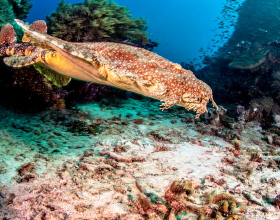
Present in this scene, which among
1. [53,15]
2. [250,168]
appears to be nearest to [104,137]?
[250,168]

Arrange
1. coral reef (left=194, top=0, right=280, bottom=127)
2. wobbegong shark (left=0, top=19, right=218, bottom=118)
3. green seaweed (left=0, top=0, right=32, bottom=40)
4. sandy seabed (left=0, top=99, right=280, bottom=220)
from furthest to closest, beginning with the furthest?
coral reef (left=194, top=0, right=280, bottom=127), green seaweed (left=0, top=0, right=32, bottom=40), sandy seabed (left=0, top=99, right=280, bottom=220), wobbegong shark (left=0, top=19, right=218, bottom=118)

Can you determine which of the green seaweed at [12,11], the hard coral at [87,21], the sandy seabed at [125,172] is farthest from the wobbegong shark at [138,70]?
the green seaweed at [12,11]

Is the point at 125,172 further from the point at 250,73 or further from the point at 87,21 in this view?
the point at 250,73

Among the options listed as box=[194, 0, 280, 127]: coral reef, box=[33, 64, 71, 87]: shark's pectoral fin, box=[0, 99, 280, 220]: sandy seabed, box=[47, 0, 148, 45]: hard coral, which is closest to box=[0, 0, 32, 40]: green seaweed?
box=[47, 0, 148, 45]: hard coral

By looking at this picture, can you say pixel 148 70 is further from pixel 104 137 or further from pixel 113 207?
pixel 104 137

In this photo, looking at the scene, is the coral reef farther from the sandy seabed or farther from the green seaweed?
the green seaweed

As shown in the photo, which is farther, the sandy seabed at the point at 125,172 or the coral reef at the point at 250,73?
the coral reef at the point at 250,73

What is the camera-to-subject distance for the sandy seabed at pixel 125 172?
2.88 meters

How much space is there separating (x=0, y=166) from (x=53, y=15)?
6756 millimetres

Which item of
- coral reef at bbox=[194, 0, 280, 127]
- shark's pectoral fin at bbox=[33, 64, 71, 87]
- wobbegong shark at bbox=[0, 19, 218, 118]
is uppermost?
coral reef at bbox=[194, 0, 280, 127]

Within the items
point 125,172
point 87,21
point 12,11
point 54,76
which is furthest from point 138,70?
point 12,11

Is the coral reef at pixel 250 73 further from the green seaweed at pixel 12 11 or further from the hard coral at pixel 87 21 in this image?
the green seaweed at pixel 12 11

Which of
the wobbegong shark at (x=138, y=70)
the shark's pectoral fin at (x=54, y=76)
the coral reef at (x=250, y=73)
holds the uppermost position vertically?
the coral reef at (x=250, y=73)

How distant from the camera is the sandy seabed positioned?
9.45 feet
